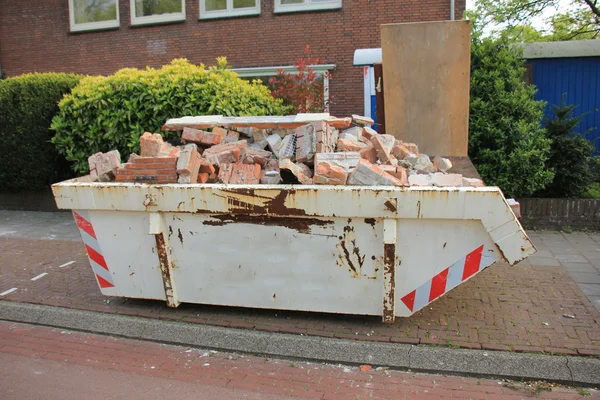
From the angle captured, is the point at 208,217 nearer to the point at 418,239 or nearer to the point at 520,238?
the point at 418,239

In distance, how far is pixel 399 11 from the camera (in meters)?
11.0

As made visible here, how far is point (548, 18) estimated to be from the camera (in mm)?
18234

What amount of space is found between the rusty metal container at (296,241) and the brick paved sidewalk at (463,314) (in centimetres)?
21

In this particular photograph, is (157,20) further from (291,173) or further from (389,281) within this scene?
(389,281)

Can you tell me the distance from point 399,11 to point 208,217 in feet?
28.9

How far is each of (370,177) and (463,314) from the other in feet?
5.14

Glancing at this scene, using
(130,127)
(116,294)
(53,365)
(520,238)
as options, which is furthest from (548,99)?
(53,365)

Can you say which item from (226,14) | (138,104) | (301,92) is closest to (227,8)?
(226,14)

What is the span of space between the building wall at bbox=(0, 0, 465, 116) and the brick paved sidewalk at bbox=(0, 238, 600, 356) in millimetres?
7329

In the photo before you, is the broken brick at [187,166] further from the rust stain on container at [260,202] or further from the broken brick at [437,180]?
the broken brick at [437,180]

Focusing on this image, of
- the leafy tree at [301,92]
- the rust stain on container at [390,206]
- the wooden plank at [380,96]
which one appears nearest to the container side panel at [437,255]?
the rust stain on container at [390,206]

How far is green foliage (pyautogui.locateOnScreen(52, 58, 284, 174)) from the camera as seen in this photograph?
694 centimetres

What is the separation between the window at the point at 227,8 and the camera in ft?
39.3

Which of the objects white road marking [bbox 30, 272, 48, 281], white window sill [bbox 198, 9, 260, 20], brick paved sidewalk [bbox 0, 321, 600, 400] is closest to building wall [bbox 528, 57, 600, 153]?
brick paved sidewalk [bbox 0, 321, 600, 400]
